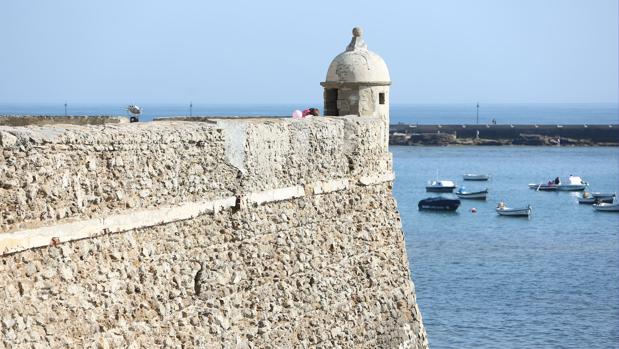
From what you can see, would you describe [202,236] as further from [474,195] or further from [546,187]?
[546,187]

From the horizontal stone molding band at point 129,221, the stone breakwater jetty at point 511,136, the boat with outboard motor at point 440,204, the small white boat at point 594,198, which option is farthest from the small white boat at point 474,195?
the horizontal stone molding band at point 129,221

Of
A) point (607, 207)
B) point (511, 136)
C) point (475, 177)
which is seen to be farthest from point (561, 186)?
point (511, 136)

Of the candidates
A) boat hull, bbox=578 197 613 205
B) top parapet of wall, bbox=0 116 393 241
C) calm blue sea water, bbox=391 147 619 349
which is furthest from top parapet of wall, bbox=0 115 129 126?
boat hull, bbox=578 197 613 205

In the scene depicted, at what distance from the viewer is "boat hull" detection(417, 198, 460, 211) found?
6247cm

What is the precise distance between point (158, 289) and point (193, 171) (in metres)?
1.18

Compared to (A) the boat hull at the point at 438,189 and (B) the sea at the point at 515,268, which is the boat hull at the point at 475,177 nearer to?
(B) the sea at the point at 515,268

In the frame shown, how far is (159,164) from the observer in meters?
10.0

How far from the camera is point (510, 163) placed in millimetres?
95625

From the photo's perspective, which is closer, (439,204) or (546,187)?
(439,204)

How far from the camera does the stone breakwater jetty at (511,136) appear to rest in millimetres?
115125

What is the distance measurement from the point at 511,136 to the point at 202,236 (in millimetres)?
109021

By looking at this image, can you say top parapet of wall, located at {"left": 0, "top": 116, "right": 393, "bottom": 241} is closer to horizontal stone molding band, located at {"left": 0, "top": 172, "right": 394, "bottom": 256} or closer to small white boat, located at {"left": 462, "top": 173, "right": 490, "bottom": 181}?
horizontal stone molding band, located at {"left": 0, "top": 172, "right": 394, "bottom": 256}

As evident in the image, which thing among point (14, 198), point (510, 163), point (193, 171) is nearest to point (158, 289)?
point (193, 171)

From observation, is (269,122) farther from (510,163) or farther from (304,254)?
(510,163)
